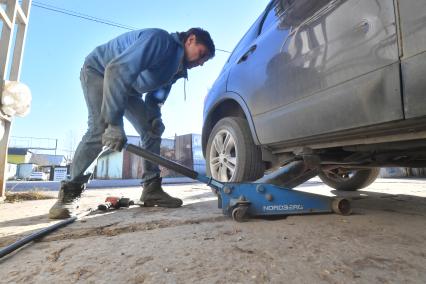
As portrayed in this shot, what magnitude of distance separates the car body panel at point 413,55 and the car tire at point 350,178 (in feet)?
6.62

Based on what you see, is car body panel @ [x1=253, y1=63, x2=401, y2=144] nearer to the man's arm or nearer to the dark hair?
the dark hair

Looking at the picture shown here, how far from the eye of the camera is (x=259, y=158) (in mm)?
2066

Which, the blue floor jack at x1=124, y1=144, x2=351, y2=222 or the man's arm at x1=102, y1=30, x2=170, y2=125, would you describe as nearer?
the blue floor jack at x1=124, y1=144, x2=351, y2=222

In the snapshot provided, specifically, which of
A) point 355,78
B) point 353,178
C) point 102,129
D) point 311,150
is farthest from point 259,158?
point 353,178

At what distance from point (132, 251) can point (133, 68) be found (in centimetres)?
125

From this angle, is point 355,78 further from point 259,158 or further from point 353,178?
point 353,178

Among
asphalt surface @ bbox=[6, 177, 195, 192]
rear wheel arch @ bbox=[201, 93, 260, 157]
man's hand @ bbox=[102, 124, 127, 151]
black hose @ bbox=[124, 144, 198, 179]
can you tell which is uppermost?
rear wheel arch @ bbox=[201, 93, 260, 157]

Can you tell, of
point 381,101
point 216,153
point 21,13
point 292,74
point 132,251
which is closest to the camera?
point 132,251

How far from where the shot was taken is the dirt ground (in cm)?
80

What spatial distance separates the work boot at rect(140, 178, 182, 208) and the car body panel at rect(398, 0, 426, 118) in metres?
1.75

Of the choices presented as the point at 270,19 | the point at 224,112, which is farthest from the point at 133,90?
the point at 270,19

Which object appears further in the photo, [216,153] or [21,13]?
[21,13]

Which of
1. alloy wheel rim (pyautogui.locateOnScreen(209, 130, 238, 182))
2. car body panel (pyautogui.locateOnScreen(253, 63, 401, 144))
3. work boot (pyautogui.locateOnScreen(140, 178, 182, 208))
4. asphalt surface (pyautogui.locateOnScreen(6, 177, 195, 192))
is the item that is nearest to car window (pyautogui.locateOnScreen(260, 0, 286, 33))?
car body panel (pyautogui.locateOnScreen(253, 63, 401, 144))

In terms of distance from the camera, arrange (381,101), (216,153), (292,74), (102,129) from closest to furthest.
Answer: (381,101)
(292,74)
(102,129)
(216,153)
